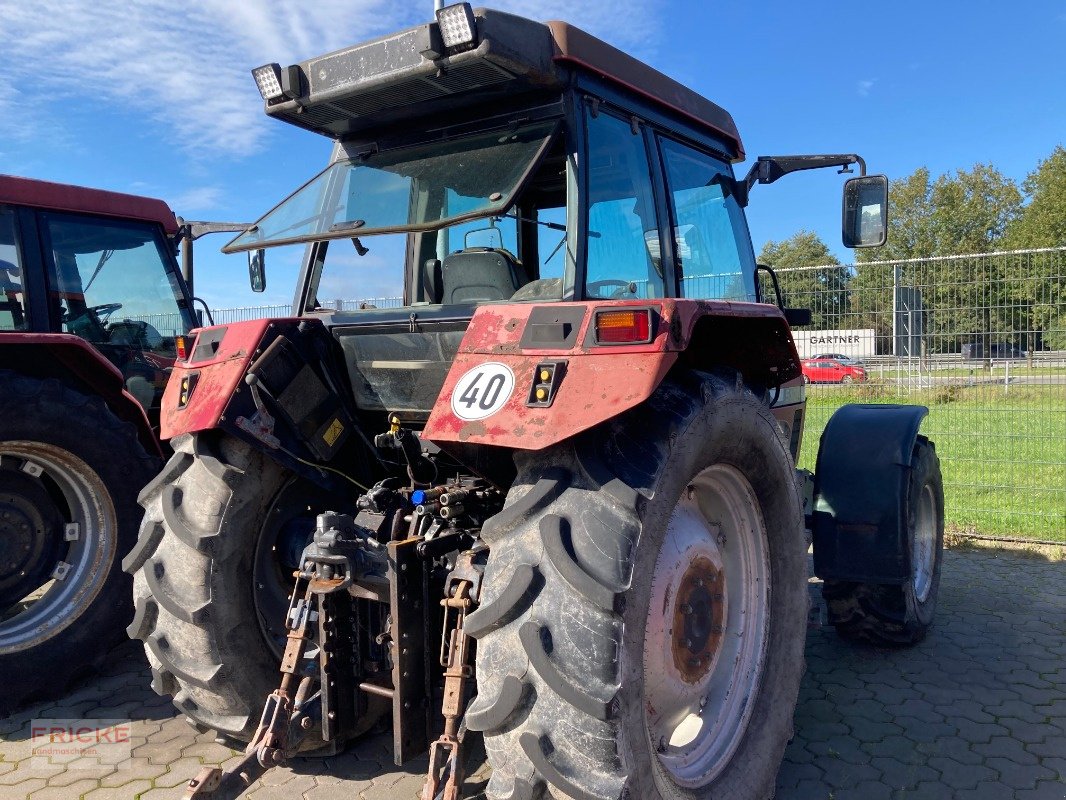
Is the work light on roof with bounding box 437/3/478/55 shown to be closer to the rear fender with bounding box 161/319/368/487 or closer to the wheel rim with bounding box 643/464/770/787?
the rear fender with bounding box 161/319/368/487

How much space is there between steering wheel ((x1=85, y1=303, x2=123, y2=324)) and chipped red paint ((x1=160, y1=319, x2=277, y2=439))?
8.31 feet

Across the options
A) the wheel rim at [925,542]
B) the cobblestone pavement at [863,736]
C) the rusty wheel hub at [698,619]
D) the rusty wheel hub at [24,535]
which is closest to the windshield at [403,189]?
the rusty wheel hub at [698,619]

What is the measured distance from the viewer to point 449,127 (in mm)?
Answer: 2955

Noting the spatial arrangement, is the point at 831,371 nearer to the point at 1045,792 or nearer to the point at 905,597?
the point at 905,597

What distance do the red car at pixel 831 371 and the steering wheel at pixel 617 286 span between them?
5197 millimetres

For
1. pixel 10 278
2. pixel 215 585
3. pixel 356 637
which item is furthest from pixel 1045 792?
pixel 10 278

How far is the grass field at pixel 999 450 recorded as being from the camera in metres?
6.84

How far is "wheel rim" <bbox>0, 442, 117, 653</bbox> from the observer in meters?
3.86

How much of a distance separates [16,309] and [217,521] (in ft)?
9.93

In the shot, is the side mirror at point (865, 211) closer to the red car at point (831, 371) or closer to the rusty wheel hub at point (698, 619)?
the rusty wheel hub at point (698, 619)

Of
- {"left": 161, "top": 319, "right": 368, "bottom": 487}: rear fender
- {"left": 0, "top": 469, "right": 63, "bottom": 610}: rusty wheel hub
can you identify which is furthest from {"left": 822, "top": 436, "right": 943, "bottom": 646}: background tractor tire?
{"left": 0, "top": 469, "right": 63, "bottom": 610}: rusty wheel hub

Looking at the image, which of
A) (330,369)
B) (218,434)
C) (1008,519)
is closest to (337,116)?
(330,369)

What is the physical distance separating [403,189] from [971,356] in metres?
5.83

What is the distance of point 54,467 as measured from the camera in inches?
156
